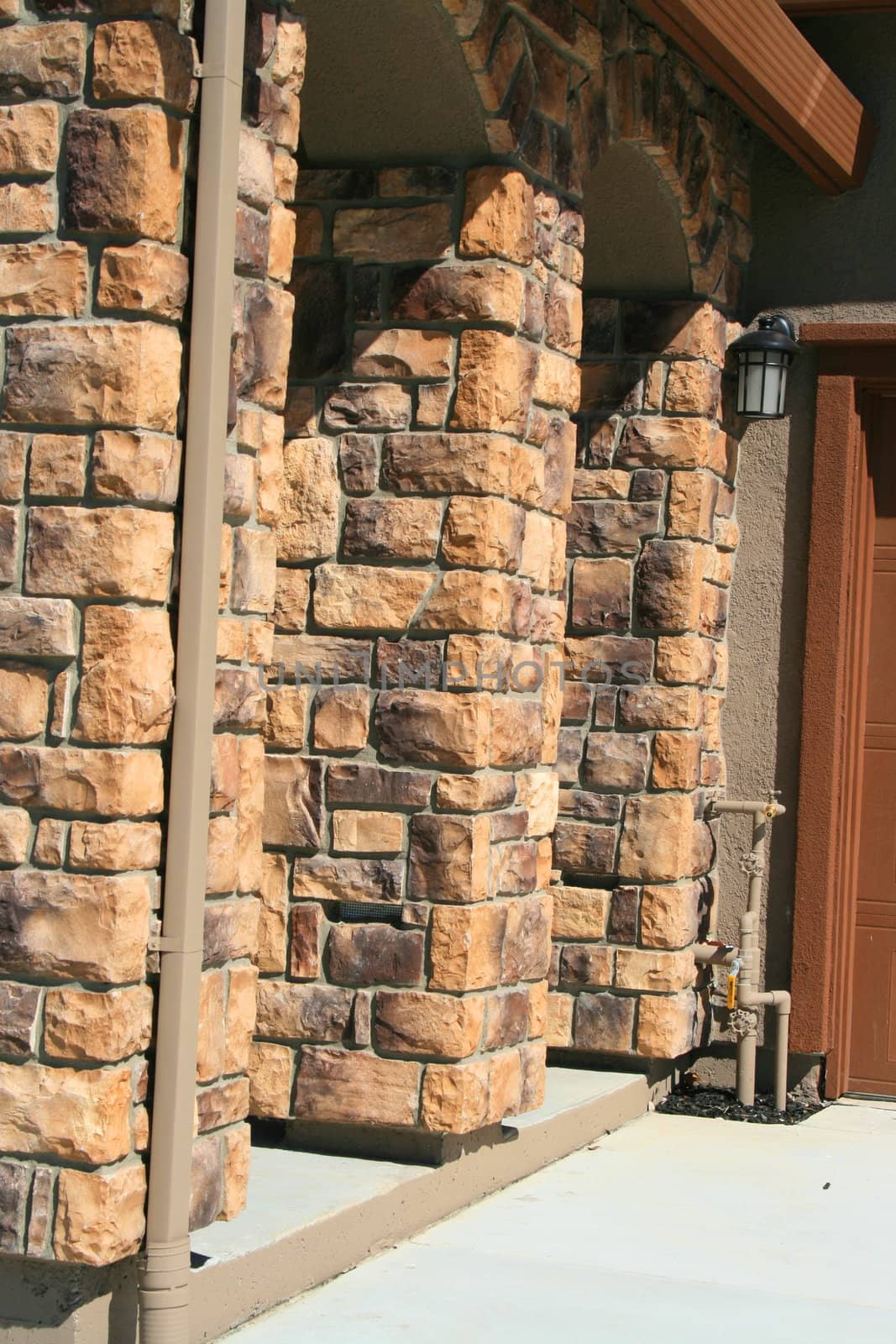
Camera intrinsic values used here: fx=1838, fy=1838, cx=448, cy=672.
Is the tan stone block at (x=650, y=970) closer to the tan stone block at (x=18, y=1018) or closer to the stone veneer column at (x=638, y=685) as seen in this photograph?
the stone veneer column at (x=638, y=685)

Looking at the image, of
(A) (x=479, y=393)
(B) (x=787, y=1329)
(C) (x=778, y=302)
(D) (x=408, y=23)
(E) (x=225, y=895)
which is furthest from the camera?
(C) (x=778, y=302)

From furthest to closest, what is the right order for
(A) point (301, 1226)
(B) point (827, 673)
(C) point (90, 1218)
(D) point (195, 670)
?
(B) point (827, 673), (A) point (301, 1226), (D) point (195, 670), (C) point (90, 1218)

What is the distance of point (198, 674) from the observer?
3.19 m

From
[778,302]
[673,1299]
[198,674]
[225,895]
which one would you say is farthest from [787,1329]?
[778,302]

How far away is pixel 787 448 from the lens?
6.37 meters

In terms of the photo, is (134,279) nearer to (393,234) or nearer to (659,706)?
(393,234)

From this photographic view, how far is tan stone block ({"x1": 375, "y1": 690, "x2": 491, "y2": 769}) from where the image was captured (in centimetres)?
443

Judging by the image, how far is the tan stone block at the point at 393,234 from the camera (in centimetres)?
456

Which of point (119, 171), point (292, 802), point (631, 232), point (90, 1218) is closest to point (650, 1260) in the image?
point (292, 802)

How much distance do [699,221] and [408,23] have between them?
6.20 feet

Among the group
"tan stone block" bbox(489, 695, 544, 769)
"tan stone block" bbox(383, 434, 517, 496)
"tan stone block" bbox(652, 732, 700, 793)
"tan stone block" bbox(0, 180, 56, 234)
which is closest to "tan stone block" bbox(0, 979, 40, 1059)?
"tan stone block" bbox(0, 180, 56, 234)

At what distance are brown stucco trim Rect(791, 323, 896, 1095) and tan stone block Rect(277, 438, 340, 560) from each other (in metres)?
2.20

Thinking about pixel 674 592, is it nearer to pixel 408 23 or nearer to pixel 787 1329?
pixel 408 23

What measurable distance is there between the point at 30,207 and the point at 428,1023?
219 centimetres
